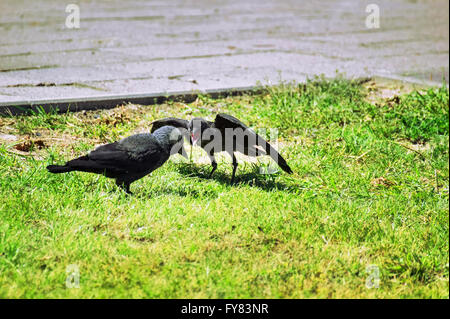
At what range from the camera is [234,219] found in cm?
327

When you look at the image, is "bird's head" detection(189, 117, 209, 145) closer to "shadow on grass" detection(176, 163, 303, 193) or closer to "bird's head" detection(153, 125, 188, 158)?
"bird's head" detection(153, 125, 188, 158)

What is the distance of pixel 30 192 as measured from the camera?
3.36 meters

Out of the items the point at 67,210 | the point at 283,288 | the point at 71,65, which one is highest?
the point at 71,65

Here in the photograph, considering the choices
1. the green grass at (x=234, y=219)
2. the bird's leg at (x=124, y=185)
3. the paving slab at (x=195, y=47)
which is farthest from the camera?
the paving slab at (x=195, y=47)

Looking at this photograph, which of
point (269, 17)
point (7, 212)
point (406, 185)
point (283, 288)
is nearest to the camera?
point (283, 288)

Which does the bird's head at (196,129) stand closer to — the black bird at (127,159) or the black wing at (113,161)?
the black bird at (127,159)

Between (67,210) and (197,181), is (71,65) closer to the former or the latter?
(197,181)

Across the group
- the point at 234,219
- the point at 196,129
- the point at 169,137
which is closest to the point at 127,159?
the point at 169,137

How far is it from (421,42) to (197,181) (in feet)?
21.7

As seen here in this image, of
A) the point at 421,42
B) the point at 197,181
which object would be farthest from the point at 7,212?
the point at 421,42

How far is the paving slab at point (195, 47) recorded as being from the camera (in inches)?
230

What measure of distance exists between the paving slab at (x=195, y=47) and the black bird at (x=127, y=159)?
5.41 ft

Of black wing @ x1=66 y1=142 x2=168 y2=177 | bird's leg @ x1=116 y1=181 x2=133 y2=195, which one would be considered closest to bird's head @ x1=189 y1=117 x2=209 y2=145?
black wing @ x1=66 y1=142 x2=168 y2=177

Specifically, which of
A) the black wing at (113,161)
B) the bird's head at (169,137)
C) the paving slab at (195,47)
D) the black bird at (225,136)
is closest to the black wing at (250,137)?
the black bird at (225,136)
